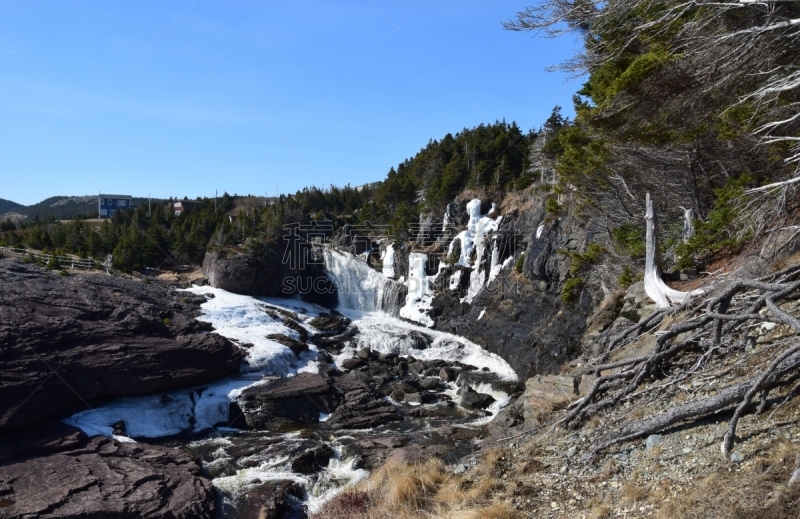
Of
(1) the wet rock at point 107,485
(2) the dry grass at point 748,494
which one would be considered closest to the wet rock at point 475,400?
(1) the wet rock at point 107,485

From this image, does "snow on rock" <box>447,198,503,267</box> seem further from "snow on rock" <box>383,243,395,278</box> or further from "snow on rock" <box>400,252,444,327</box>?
"snow on rock" <box>383,243,395,278</box>

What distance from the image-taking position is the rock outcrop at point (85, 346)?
739 inches

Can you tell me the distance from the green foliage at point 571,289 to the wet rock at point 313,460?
1520 cm

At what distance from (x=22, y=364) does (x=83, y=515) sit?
28.3 ft

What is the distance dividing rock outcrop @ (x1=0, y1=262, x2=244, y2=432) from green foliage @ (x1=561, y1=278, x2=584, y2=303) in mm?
16203

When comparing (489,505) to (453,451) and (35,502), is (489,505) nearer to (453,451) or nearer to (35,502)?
(453,451)

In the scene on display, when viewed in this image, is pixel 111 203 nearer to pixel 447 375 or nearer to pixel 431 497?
pixel 447 375

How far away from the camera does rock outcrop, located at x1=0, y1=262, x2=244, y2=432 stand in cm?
1877

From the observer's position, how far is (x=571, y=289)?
27328 mm

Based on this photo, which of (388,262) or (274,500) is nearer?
(274,500)

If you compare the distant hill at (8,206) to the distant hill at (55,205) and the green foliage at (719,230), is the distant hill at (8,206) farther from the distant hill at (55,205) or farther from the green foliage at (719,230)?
the green foliage at (719,230)

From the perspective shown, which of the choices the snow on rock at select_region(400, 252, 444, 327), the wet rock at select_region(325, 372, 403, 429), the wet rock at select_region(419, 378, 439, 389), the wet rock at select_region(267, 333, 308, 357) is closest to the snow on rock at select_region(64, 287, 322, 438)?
the wet rock at select_region(267, 333, 308, 357)

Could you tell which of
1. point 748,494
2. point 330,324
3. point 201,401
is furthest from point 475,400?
point 748,494

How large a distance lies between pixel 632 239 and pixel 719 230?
4912 millimetres
